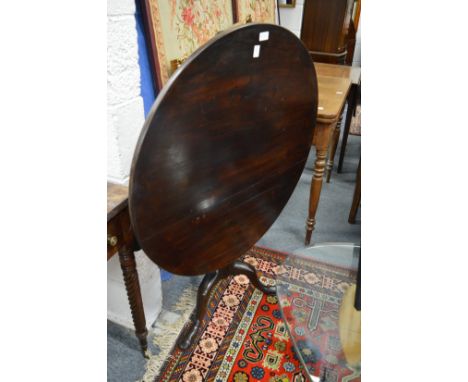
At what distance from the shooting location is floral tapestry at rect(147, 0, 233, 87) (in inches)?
46.2

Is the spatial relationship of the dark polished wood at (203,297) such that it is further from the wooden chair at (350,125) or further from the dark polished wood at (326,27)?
the dark polished wood at (326,27)

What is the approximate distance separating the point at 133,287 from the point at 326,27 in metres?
2.36

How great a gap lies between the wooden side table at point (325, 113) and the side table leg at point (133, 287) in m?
0.96

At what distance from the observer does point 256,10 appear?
6.88 feet

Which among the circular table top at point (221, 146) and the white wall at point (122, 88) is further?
the white wall at point (122, 88)

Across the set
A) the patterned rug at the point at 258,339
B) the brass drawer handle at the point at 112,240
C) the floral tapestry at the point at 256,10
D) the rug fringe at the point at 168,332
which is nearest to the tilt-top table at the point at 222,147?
the brass drawer handle at the point at 112,240

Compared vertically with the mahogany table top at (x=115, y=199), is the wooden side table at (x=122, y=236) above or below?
below

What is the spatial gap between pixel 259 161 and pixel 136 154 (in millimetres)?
452

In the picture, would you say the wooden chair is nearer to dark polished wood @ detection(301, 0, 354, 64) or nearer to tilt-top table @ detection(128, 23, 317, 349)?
dark polished wood @ detection(301, 0, 354, 64)

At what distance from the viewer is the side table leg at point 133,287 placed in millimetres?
1015

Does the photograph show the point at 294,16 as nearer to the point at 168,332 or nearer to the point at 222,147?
the point at 222,147

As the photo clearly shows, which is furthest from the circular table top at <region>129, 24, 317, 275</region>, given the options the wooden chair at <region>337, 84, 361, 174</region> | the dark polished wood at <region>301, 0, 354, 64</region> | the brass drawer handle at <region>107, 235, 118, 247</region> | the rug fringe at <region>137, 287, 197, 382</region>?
the dark polished wood at <region>301, 0, 354, 64</region>
